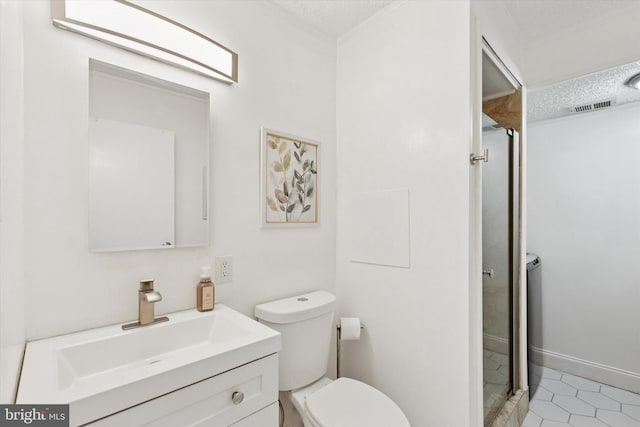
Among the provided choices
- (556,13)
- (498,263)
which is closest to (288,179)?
(498,263)

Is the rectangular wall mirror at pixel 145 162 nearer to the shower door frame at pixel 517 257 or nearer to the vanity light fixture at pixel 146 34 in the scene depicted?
the vanity light fixture at pixel 146 34

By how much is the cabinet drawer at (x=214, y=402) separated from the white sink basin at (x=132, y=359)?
21mm

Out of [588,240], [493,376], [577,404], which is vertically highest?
[588,240]

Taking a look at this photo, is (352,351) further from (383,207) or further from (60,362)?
(60,362)

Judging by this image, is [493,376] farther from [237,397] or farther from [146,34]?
[146,34]

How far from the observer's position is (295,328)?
1348 millimetres

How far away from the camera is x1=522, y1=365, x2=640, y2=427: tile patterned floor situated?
178 centimetres

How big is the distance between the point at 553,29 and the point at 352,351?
224cm

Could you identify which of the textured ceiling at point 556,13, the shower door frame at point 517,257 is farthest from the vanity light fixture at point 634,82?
the shower door frame at point 517,257

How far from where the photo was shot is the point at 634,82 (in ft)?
6.18

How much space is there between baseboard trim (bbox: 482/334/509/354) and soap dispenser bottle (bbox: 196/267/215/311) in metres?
1.25

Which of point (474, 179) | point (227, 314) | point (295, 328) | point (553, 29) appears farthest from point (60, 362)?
point (553, 29)

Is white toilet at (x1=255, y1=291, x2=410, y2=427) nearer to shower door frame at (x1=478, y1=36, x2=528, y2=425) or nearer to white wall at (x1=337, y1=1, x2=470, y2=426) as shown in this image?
white wall at (x1=337, y1=1, x2=470, y2=426)

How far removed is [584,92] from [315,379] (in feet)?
8.29
